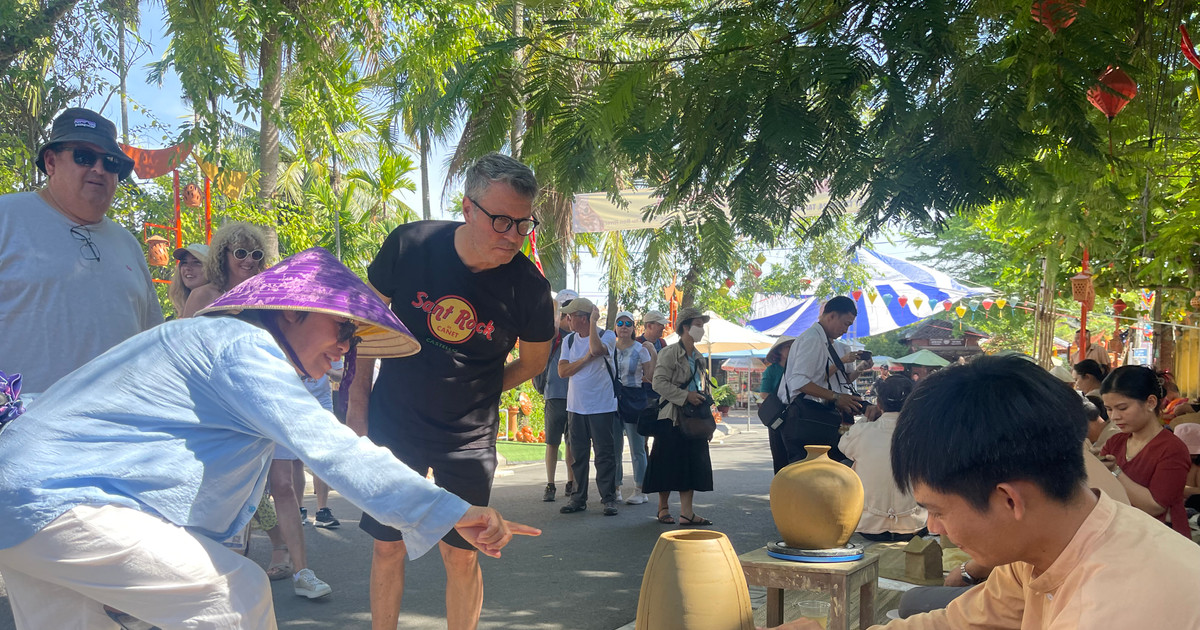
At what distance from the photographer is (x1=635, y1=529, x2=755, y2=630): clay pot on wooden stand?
7.55ft

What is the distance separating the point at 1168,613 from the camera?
4.69 ft

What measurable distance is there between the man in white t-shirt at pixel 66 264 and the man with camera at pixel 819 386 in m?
4.59

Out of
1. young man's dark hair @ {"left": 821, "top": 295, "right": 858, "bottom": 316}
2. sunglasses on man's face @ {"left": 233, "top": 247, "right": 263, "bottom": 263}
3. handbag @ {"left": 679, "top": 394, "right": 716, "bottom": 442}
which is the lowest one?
handbag @ {"left": 679, "top": 394, "right": 716, "bottom": 442}

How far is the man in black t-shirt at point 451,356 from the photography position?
3287mm

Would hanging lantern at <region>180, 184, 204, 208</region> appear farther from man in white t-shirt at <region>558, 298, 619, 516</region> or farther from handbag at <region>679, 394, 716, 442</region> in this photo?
handbag at <region>679, 394, 716, 442</region>

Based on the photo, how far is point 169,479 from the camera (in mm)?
1861

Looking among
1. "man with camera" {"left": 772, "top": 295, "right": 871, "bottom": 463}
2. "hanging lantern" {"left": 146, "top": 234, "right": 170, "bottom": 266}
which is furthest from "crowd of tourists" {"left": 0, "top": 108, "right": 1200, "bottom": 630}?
"hanging lantern" {"left": 146, "top": 234, "right": 170, "bottom": 266}

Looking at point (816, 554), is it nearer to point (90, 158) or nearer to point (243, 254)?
point (243, 254)

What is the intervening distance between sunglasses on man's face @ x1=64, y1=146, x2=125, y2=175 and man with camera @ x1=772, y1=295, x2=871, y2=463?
477 centimetres

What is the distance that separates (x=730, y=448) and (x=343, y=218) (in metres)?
7.90

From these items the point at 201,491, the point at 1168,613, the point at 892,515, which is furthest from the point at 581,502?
the point at 1168,613

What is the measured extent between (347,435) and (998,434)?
126 centimetres

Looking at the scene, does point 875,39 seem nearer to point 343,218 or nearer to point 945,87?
point 945,87

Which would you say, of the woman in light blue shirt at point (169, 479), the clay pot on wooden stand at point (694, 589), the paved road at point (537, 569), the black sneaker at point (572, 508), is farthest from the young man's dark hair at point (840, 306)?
the woman in light blue shirt at point (169, 479)
